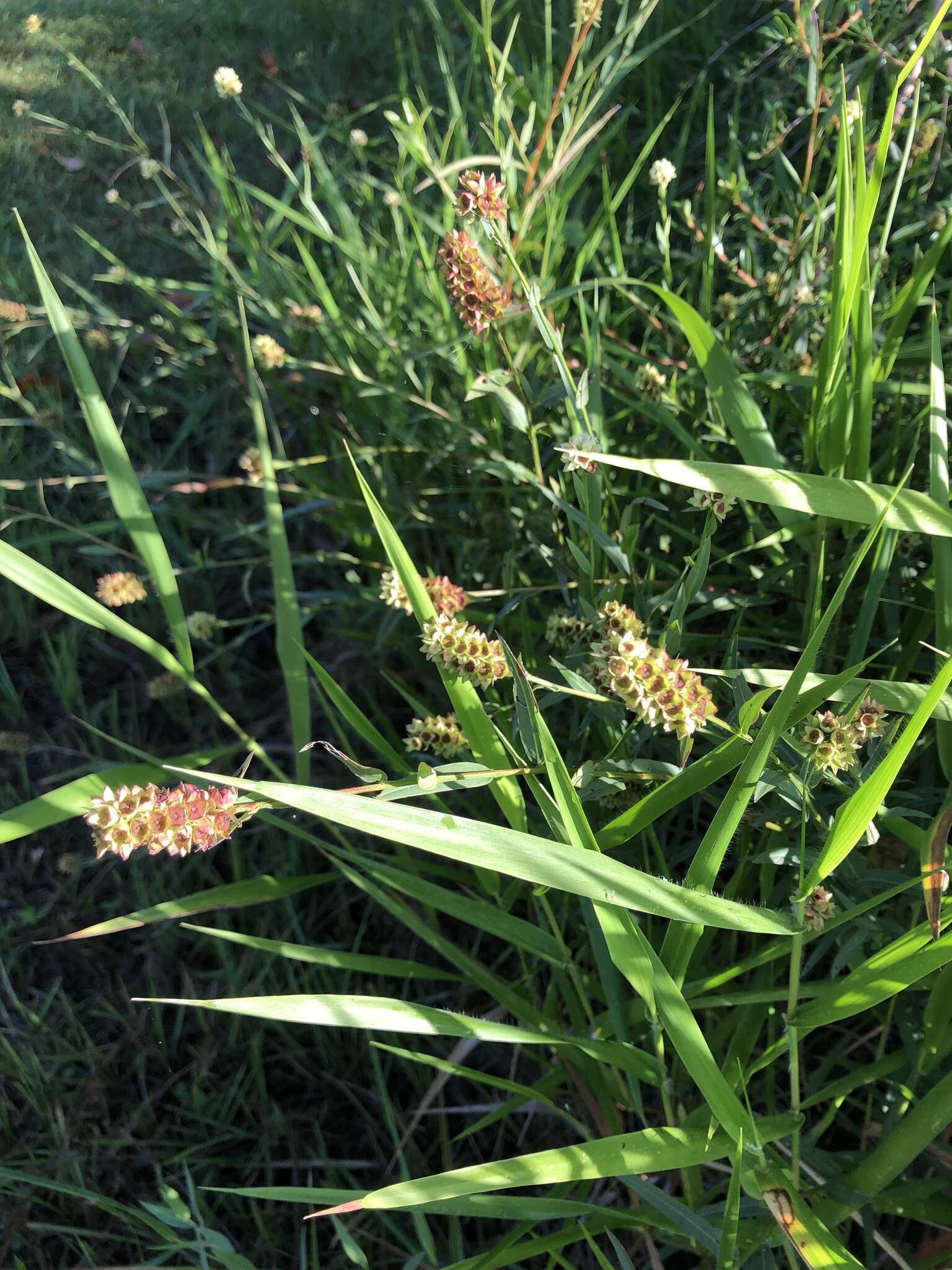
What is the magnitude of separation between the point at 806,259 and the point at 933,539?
505 millimetres

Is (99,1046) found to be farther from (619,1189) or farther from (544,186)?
(544,186)

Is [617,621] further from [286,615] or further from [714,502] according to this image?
[286,615]

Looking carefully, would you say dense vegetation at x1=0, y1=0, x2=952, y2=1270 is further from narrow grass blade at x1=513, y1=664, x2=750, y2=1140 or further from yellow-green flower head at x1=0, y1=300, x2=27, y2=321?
yellow-green flower head at x1=0, y1=300, x2=27, y2=321

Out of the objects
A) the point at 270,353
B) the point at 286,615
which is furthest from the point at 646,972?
the point at 270,353

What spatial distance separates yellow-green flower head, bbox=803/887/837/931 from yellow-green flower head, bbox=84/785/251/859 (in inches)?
20.4

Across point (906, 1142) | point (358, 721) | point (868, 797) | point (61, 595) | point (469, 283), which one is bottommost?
point (906, 1142)

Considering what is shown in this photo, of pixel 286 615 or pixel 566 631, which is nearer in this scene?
pixel 566 631

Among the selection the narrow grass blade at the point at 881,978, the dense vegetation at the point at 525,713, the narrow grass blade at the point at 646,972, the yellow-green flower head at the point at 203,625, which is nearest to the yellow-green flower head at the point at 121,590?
the dense vegetation at the point at 525,713

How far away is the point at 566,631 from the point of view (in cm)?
102

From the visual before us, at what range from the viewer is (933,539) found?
981mm

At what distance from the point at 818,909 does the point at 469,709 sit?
1.26 feet

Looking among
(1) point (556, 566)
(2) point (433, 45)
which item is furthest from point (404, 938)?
(2) point (433, 45)

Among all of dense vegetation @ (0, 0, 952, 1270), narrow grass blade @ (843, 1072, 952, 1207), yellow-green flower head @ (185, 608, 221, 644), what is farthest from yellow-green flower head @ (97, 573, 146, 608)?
narrow grass blade @ (843, 1072, 952, 1207)

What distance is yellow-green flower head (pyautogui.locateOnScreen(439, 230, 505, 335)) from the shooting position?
36.1 inches
